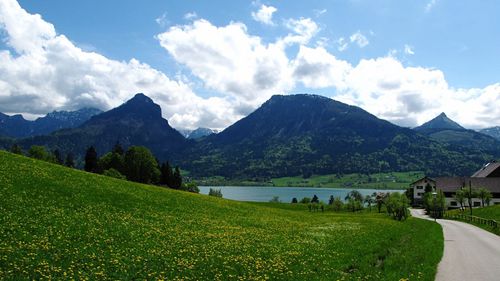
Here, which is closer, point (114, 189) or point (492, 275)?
point (492, 275)

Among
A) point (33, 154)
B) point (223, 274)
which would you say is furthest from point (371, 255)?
point (33, 154)

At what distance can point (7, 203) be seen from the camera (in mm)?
28844

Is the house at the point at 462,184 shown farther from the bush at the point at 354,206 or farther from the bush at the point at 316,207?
the bush at the point at 316,207

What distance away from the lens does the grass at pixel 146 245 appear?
60.6 feet

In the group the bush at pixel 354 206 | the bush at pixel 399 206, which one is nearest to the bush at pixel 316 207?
the bush at pixel 354 206

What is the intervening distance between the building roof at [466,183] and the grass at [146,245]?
119 metres

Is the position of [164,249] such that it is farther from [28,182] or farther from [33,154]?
[33,154]

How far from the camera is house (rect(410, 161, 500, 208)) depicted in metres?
136

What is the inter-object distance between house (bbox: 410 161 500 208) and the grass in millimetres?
105239

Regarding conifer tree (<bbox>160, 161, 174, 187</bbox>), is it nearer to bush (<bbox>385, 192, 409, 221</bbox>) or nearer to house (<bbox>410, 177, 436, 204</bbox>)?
bush (<bbox>385, 192, 409, 221</bbox>)

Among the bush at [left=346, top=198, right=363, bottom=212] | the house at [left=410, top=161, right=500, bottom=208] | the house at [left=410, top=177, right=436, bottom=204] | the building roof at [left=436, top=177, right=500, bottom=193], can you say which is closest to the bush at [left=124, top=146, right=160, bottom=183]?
the bush at [left=346, top=198, right=363, bottom=212]

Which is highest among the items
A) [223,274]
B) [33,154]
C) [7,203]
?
[33,154]

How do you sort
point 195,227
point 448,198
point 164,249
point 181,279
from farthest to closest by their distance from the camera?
point 448,198, point 195,227, point 164,249, point 181,279

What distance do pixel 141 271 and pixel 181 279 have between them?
2300 mm
